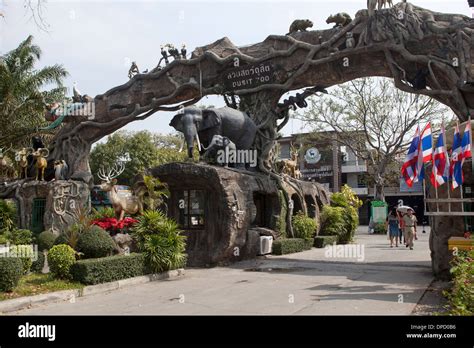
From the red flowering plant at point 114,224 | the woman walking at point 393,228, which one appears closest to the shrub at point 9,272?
the red flowering plant at point 114,224

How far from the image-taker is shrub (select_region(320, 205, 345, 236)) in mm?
21312

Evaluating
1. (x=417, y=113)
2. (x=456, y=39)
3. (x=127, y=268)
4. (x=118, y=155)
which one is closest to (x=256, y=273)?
(x=127, y=268)

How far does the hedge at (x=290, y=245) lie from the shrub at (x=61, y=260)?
8135mm

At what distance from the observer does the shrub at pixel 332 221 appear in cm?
2131

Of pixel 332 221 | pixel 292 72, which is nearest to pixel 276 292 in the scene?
pixel 292 72

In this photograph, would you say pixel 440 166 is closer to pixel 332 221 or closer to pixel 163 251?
pixel 163 251

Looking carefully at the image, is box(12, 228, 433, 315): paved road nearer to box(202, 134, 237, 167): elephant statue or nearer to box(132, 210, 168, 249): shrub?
box(132, 210, 168, 249): shrub

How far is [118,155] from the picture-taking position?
41812 millimetres

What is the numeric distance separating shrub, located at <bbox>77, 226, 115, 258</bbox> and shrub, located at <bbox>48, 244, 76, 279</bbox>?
700 millimetres

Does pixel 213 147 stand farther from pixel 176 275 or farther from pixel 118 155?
pixel 118 155

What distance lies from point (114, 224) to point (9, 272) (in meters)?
4.54

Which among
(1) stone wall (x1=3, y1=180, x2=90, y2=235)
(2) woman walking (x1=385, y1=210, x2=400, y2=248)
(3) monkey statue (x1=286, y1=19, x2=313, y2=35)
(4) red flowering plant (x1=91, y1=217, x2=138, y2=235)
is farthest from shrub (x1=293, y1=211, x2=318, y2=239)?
(1) stone wall (x1=3, y1=180, x2=90, y2=235)

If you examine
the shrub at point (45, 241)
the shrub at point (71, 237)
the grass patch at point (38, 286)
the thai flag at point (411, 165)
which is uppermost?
the thai flag at point (411, 165)

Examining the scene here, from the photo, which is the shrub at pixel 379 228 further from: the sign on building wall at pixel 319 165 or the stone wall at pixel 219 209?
the stone wall at pixel 219 209
